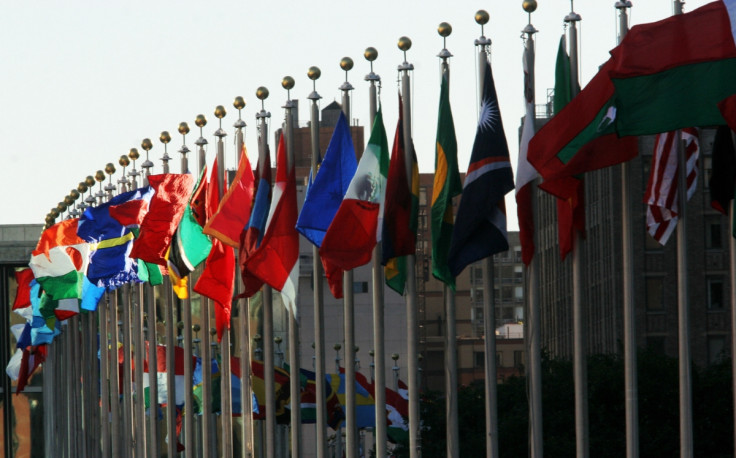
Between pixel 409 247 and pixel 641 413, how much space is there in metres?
32.8

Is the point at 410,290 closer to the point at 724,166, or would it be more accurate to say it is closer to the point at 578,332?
the point at 578,332

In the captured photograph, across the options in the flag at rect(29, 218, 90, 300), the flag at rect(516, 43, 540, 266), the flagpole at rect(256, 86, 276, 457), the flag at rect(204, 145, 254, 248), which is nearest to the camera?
the flag at rect(516, 43, 540, 266)

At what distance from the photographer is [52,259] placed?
1865 inches

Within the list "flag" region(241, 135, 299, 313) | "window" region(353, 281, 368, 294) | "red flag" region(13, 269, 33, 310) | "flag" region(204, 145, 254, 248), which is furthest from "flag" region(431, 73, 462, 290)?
"window" region(353, 281, 368, 294)

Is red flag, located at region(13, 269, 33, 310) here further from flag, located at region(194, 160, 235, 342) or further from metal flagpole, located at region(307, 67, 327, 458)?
metal flagpole, located at region(307, 67, 327, 458)

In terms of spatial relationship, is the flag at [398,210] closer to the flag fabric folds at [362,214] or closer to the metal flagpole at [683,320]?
the flag fabric folds at [362,214]

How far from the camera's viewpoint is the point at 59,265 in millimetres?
47344

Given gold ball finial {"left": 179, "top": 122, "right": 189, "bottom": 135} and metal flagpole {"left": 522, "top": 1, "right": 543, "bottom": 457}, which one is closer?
metal flagpole {"left": 522, "top": 1, "right": 543, "bottom": 457}

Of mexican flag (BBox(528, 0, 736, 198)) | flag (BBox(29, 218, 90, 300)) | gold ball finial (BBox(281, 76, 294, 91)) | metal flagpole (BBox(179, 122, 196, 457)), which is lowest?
metal flagpole (BBox(179, 122, 196, 457))

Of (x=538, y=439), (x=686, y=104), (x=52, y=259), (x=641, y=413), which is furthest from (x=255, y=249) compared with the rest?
(x=641, y=413)

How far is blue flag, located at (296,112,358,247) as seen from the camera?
98.1 feet

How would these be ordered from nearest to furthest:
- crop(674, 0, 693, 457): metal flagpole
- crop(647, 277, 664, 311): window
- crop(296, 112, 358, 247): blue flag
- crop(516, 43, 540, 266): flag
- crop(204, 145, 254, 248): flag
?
crop(674, 0, 693, 457): metal flagpole → crop(516, 43, 540, 266): flag → crop(296, 112, 358, 247): blue flag → crop(204, 145, 254, 248): flag → crop(647, 277, 664, 311): window

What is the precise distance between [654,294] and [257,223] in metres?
71.6

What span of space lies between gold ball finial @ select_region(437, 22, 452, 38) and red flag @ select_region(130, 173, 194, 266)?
11.6 meters
